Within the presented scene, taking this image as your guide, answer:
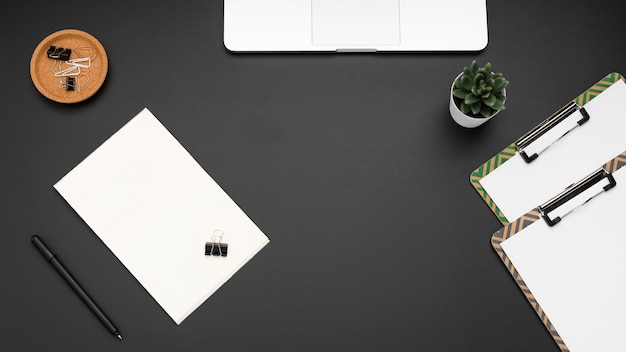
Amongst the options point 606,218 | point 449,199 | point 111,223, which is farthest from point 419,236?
point 111,223

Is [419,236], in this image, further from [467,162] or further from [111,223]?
[111,223]

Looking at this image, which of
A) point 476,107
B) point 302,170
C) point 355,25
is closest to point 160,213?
point 302,170

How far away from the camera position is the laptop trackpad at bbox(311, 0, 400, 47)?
109cm

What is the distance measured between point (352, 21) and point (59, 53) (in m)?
0.57

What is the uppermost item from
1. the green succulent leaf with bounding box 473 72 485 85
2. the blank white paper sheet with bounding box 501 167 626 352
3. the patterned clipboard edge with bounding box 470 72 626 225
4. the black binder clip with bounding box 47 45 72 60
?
the black binder clip with bounding box 47 45 72 60

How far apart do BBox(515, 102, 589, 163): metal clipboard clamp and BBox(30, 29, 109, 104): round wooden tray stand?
81 centimetres

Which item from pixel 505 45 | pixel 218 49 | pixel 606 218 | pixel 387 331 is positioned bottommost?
pixel 606 218

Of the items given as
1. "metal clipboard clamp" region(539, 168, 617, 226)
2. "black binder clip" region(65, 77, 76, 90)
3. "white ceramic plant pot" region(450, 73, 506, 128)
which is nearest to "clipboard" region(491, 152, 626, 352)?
"metal clipboard clamp" region(539, 168, 617, 226)

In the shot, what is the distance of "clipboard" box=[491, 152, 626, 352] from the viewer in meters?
1.02

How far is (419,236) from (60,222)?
0.68 metres

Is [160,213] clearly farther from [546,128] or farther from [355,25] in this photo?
[546,128]

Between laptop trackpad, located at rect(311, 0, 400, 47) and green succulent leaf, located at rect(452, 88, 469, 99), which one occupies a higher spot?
laptop trackpad, located at rect(311, 0, 400, 47)

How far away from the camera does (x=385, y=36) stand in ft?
3.57

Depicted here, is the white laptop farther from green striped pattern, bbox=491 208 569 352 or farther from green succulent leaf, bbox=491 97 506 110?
green striped pattern, bbox=491 208 569 352
